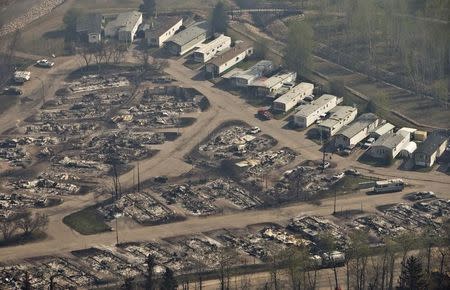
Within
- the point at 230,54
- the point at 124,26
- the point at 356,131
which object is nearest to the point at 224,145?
the point at 356,131

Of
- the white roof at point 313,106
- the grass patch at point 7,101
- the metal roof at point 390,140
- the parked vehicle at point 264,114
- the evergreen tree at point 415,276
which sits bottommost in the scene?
the grass patch at point 7,101

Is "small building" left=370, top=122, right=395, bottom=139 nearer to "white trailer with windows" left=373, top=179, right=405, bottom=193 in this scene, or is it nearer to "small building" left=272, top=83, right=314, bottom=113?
"white trailer with windows" left=373, top=179, right=405, bottom=193

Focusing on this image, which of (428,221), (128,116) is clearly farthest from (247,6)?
(428,221)

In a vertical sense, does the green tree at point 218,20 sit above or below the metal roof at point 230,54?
above

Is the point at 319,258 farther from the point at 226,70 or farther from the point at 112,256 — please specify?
the point at 226,70

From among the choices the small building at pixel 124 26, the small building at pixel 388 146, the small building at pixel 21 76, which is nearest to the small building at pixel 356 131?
the small building at pixel 388 146

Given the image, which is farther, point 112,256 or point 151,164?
point 151,164

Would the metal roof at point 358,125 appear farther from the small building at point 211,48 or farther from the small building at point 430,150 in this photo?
the small building at point 211,48
